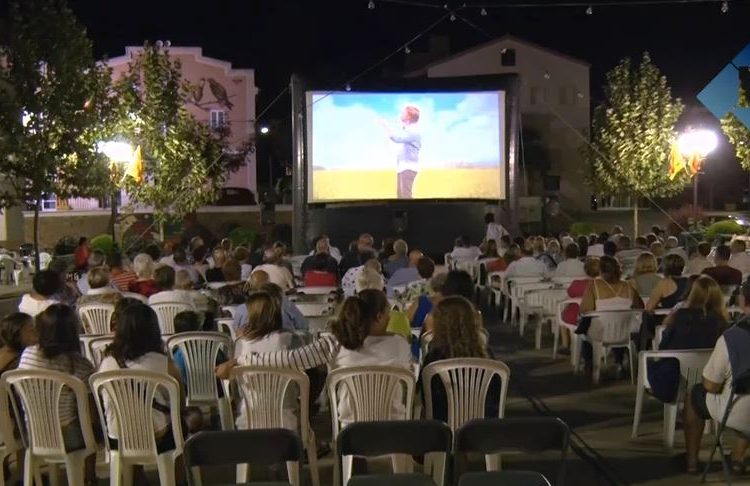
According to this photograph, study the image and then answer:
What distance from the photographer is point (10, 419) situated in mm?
4898

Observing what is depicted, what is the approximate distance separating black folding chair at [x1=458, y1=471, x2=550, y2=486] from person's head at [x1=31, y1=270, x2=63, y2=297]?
4.95m

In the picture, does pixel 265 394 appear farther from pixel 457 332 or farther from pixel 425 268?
pixel 425 268

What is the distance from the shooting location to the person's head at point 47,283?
7.11m

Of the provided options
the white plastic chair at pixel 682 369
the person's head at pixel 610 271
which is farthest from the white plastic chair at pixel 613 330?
the white plastic chair at pixel 682 369

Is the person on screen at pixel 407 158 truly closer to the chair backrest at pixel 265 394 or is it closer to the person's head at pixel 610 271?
the person's head at pixel 610 271

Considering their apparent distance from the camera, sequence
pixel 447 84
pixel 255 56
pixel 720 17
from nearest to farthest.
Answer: pixel 447 84 → pixel 720 17 → pixel 255 56

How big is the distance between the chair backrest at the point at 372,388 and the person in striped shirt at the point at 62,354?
1.25m

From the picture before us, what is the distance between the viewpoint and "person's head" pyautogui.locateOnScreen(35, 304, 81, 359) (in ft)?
16.0

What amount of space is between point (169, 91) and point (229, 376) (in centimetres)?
1530

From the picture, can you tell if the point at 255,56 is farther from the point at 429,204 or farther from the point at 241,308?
the point at 241,308

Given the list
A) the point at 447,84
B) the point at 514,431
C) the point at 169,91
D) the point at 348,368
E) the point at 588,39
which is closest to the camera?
the point at 514,431

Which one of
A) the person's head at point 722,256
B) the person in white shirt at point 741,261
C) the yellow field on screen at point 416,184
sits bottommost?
the person in white shirt at point 741,261

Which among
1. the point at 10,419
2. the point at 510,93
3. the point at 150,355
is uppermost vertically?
the point at 510,93

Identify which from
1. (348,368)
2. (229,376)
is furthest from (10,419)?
(348,368)
